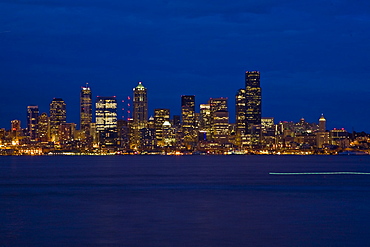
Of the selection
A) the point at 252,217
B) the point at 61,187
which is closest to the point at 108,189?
the point at 61,187

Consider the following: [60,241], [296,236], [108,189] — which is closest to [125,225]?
[60,241]

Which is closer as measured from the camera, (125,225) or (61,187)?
(125,225)

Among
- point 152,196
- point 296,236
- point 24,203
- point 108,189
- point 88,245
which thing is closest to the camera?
point 88,245

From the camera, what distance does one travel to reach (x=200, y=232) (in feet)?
136

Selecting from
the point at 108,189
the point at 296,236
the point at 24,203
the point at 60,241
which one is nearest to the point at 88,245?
the point at 60,241

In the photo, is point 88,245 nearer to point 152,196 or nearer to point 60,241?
point 60,241

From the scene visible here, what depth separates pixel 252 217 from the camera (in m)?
→ 49.5

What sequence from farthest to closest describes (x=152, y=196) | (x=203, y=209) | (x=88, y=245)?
(x=152, y=196)
(x=203, y=209)
(x=88, y=245)

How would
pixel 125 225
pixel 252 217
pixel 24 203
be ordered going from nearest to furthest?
1. pixel 125 225
2. pixel 252 217
3. pixel 24 203

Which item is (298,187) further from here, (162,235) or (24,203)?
(162,235)

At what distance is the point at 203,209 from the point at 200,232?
14172 millimetres

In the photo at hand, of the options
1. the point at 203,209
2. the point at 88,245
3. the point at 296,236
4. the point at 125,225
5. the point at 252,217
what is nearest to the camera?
the point at 88,245

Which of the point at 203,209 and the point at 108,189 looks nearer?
the point at 203,209

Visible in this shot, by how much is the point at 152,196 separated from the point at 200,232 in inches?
1125
